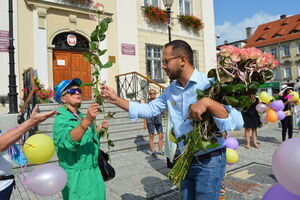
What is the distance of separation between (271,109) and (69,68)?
7.53m

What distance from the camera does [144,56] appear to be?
11664 millimetres

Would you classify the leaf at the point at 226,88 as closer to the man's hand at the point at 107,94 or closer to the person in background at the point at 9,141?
the man's hand at the point at 107,94

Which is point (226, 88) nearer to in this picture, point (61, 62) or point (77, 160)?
point (77, 160)

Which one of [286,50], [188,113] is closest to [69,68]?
[188,113]

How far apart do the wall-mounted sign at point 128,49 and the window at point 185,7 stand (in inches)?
159

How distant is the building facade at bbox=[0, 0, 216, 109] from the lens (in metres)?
Result: 8.35

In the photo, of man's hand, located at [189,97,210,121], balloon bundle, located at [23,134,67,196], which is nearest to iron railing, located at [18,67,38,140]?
balloon bundle, located at [23,134,67,196]

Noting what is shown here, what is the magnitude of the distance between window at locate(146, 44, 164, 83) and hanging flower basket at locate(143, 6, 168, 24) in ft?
4.17

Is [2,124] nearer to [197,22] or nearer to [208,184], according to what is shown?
[208,184]

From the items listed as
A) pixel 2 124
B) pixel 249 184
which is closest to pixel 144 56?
pixel 2 124

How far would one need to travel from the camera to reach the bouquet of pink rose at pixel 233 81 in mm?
1717

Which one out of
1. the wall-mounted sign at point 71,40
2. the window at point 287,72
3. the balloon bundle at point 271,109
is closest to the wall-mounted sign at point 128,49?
the wall-mounted sign at point 71,40

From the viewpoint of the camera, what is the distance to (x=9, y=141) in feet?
6.12

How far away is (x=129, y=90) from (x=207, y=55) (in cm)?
594
